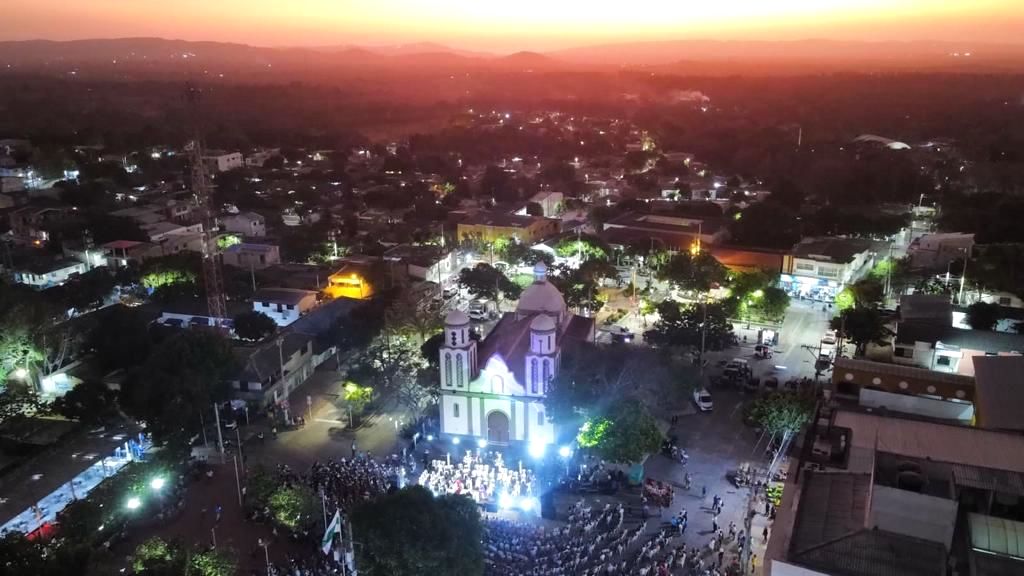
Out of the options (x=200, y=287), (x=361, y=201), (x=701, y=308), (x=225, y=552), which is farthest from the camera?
(x=361, y=201)

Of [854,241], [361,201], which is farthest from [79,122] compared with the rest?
[854,241]

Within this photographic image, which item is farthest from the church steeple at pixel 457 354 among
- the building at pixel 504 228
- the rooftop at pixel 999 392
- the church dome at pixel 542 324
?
the building at pixel 504 228

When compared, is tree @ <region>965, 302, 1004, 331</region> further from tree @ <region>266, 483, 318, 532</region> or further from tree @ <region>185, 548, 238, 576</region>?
tree @ <region>185, 548, 238, 576</region>

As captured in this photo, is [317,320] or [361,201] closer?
[317,320]

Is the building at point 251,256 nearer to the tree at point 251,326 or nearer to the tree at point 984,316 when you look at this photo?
the tree at point 251,326

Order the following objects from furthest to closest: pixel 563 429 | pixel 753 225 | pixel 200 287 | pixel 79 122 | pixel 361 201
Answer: pixel 79 122 < pixel 361 201 < pixel 753 225 < pixel 200 287 < pixel 563 429

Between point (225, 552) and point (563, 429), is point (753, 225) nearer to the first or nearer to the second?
point (563, 429)
